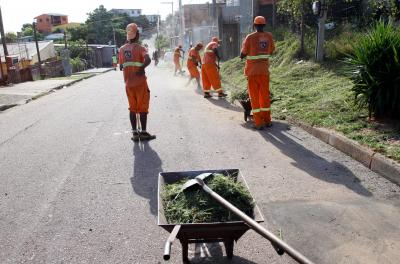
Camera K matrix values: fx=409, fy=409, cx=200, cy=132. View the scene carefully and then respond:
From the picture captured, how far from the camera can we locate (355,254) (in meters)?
3.35

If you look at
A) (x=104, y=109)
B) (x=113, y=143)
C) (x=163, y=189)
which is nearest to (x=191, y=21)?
(x=104, y=109)

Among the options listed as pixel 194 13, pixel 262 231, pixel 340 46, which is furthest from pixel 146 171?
pixel 194 13

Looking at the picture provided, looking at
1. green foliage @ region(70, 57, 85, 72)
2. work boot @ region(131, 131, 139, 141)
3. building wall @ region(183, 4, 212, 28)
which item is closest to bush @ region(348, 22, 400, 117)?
work boot @ region(131, 131, 139, 141)

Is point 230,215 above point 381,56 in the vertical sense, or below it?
below

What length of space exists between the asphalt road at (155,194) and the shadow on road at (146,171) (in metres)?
0.01

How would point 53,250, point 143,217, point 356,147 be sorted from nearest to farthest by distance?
point 53,250 → point 143,217 → point 356,147

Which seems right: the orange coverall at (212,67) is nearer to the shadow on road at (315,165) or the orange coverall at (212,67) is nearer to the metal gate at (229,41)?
the shadow on road at (315,165)

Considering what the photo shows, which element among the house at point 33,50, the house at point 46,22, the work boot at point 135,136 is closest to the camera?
the work boot at point 135,136

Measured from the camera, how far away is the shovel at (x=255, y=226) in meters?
2.25

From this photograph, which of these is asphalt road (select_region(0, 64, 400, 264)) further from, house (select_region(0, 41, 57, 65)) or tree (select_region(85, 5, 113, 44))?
tree (select_region(85, 5, 113, 44))

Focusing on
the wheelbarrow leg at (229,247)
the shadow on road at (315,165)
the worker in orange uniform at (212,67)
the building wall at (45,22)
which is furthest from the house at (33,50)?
the building wall at (45,22)

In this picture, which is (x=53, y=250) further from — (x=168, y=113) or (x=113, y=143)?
(x=168, y=113)

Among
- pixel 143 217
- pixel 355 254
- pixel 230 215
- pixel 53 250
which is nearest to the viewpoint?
pixel 230 215

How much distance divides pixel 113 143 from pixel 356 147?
4.03 meters
